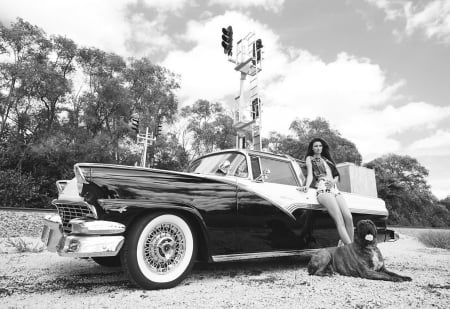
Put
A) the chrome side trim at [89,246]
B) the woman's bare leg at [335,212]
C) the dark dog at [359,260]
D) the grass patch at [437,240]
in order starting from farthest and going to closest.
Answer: the grass patch at [437,240] → the woman's bare leg at [335,212] → the dark dog at [359,260] → the chrome side trim at [89,246]

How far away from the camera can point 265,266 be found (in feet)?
14.5

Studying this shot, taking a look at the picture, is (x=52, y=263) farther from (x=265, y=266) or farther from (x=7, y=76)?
(x=7, y=76)

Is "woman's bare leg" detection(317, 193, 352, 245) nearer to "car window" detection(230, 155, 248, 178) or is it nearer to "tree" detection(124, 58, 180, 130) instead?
"car window" detection(230, 155, 248, 178)

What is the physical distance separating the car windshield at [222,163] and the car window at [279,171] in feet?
1.20

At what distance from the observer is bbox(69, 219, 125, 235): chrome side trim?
2639mm

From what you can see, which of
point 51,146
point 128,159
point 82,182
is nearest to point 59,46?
point 51,146

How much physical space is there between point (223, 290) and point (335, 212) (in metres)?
2.02

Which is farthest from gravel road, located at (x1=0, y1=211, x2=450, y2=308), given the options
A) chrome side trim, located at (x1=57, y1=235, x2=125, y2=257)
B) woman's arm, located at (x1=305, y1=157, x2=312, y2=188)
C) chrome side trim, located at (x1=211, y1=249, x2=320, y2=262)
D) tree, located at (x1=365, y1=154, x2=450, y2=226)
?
tree, located at (x1=365, y1=154, x2=450, y2=226)

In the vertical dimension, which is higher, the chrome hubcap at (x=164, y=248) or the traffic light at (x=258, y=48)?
the traffic light at (x=258, y=48)

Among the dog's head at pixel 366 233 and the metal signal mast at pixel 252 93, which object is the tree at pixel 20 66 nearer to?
the metal signal mast at pixel 252 93

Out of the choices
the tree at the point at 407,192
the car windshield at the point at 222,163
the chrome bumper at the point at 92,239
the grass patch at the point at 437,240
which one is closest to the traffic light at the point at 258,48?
the grass patch at the point at 437,240

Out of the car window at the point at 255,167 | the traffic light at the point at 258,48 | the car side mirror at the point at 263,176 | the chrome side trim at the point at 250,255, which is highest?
the traffic light at the point at 258,48

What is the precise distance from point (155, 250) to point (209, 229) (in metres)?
0.60

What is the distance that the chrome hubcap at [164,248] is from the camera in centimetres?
293
